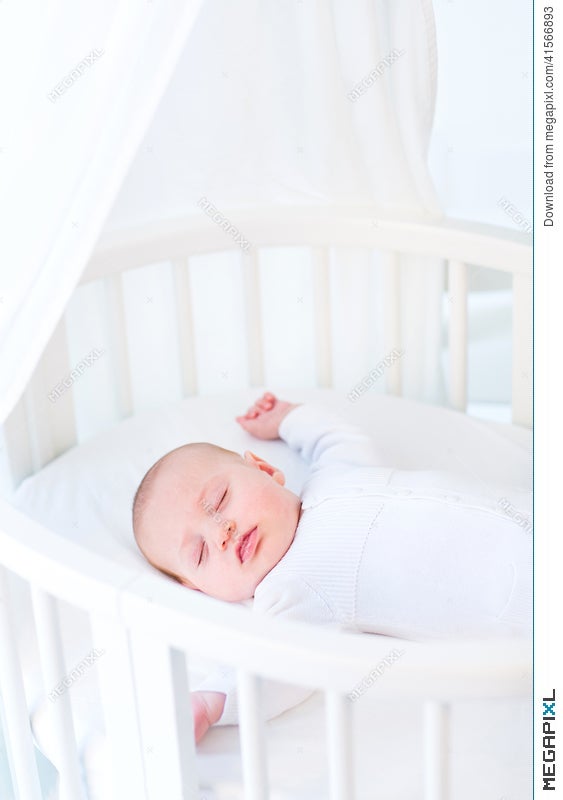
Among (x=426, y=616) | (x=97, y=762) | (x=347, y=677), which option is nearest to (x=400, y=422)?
(x=426, y=616)

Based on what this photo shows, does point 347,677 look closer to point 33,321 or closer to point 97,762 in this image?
point 97,762

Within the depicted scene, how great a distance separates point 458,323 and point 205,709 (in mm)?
706

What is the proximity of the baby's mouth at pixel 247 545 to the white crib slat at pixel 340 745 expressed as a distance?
1.28 feet

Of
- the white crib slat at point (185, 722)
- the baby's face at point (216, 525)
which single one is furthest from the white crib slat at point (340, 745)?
the baby's face at point (216, 525)

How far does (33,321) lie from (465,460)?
60cm

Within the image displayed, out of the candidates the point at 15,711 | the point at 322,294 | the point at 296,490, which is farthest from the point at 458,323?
the point at 15,711

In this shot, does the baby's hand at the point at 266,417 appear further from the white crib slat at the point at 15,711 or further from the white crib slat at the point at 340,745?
the white crib slat at the point at 340,745

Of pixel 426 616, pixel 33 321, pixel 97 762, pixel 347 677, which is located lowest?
pixel 97 762

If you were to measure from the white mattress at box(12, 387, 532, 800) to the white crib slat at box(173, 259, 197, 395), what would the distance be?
0.06m

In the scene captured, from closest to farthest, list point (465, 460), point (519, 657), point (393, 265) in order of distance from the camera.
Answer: point (519, 657), point (465, 460), point (393, 265)

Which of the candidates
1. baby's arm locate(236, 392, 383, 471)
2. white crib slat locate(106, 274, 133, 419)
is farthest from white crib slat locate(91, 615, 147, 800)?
white crib slat locate(106, 274, 133, 419)

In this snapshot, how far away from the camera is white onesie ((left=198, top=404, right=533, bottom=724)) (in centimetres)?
110

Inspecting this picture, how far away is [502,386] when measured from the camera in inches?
82.0
